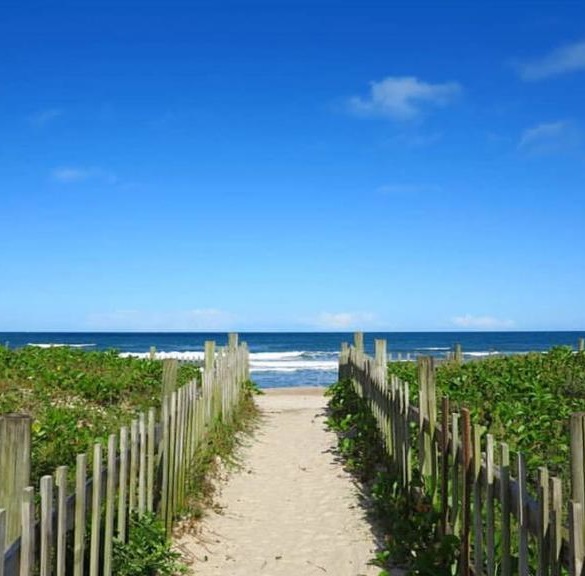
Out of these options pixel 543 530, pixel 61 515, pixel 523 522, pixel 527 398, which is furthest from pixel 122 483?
pixel 527 398

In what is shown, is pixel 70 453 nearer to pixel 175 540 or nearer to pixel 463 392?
pixel 175 540

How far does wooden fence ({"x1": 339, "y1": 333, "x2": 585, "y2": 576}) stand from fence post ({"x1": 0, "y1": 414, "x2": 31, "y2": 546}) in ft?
7.79

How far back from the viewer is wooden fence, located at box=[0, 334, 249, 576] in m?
3.00

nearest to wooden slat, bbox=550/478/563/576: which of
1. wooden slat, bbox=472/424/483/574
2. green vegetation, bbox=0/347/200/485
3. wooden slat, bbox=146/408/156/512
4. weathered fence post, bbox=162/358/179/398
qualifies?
wooden slat, bbox=472/424/483/574

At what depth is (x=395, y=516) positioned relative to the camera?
682cm

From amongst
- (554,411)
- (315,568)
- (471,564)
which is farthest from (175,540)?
(554,411)

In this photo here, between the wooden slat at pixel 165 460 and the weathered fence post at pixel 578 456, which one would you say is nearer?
the weathered fence post at pixel 578 456

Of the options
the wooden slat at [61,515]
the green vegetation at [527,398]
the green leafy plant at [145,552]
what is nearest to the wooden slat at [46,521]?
the wooden slat at [61,515]

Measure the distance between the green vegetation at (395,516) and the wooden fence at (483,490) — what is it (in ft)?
0.54

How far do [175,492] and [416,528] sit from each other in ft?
7.65

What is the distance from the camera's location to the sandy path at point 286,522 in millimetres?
6164

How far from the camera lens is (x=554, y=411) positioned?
10031 mm

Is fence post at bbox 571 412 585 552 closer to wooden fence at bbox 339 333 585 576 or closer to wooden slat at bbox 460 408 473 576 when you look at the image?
wooden fence at bbox 339 333 585 576

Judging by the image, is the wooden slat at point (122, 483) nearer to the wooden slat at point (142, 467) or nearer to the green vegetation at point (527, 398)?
the wooden slat at point (142, 467)
